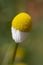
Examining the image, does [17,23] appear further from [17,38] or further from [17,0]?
[17,0]

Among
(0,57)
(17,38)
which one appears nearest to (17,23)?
(17,38)

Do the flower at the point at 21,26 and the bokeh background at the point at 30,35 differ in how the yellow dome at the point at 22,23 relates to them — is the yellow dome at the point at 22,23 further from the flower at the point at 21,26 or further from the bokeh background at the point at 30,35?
the bokeh background at the point at 30,35

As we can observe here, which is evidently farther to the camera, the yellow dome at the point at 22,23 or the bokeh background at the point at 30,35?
the bokeh background at the point at 30,35

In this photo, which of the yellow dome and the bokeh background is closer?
the yellow dome

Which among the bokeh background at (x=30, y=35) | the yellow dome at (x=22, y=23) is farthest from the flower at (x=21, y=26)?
the bokeh background at (x=30, y=35)

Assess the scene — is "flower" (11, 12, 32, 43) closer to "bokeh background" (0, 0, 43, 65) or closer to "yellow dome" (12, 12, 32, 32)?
"yellow dome" (12, 12, 32, 32)

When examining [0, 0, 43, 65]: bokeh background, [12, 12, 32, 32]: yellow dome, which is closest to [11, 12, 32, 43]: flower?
[12, 12, 32, 32]: yellow dome

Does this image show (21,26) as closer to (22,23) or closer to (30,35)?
(22,23)

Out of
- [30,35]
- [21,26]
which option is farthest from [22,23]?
[30,35]
